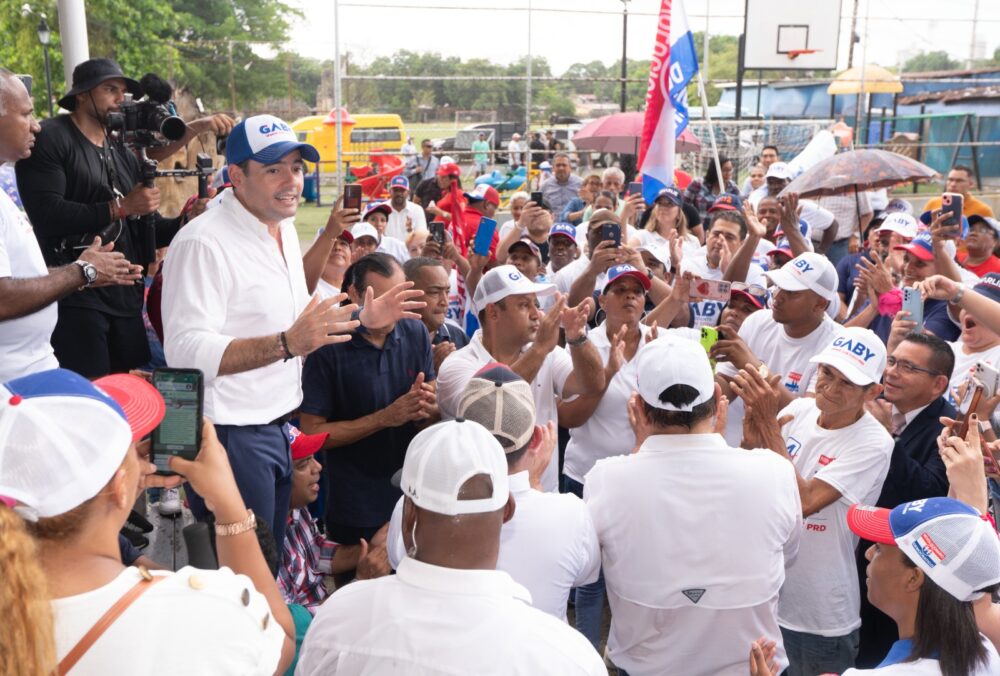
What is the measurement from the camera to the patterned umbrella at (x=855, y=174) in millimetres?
7469

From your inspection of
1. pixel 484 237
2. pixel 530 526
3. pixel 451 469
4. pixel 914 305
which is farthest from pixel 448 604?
pixel 484 237

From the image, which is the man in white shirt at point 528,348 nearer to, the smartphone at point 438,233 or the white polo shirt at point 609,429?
the white polo shirt at point 609,429

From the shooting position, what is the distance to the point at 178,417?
6.94 feet

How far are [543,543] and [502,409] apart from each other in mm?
403

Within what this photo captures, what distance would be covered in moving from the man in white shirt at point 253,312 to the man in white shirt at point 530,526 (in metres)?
0.63

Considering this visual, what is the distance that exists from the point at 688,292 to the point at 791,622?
2.32 metres

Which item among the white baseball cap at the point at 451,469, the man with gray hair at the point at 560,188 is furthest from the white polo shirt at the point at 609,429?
the man with gray hair at the point at 560,188

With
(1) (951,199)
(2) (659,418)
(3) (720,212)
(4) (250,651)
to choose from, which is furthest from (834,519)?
(3) (720,212)

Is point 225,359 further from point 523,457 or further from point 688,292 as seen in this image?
point 688,292

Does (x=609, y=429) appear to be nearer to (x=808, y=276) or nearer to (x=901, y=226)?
(x=808, y=276)

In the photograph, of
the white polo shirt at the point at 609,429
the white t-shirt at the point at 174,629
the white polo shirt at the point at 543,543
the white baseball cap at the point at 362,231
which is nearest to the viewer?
the white t-shirt at the point at 174,629

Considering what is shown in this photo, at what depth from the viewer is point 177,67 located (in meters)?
27.2

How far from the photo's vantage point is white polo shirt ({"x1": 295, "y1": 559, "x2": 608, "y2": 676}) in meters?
1.77

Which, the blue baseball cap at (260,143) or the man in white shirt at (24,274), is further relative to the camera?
the blue baseball cap at (260,143)
